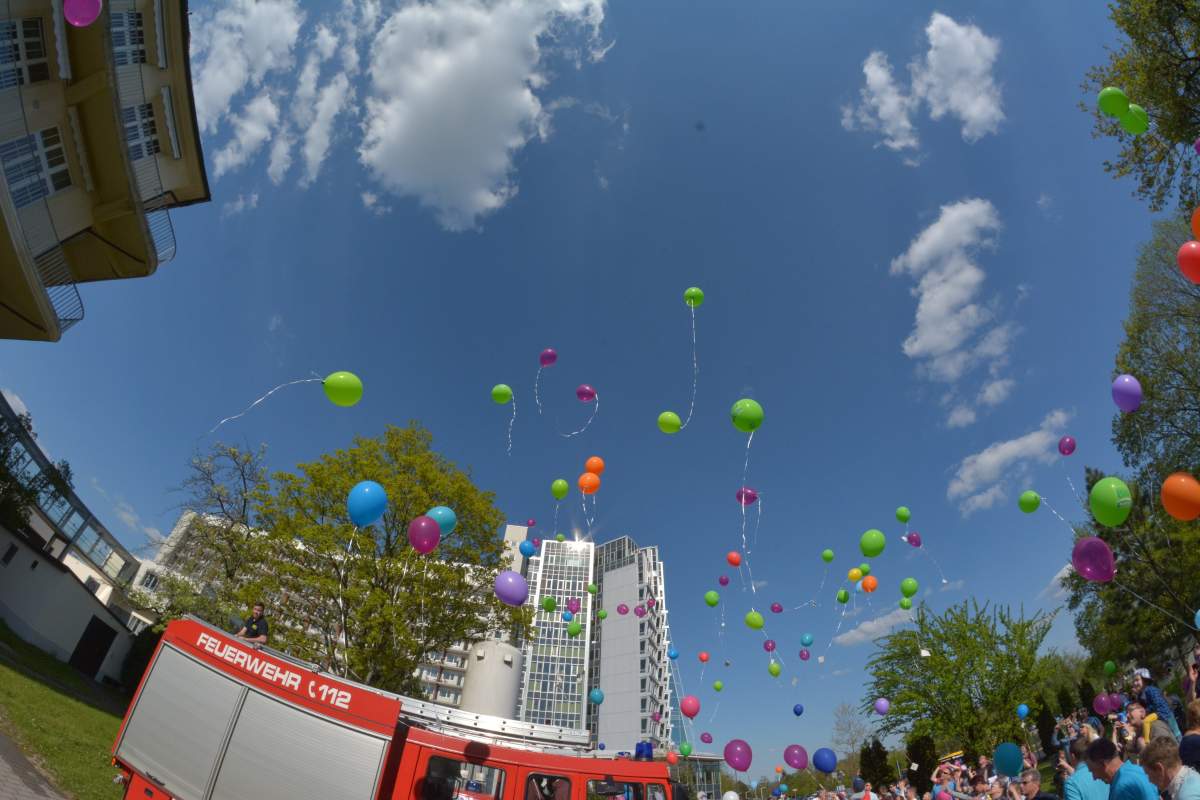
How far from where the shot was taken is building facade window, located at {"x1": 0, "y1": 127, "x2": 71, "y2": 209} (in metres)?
12.6

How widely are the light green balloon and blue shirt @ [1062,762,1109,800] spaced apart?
31.4 ft

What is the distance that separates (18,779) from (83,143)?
16087 millimetres

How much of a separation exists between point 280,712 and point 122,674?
3435 centimetres

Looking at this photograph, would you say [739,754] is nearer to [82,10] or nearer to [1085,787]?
[1085,787]

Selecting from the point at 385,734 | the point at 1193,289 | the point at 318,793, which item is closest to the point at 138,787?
the point at 318,793

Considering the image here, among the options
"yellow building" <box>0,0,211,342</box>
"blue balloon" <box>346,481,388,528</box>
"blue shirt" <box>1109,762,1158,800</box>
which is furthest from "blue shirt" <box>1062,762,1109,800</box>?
"yellow building" <box>0,0,211,342</box>

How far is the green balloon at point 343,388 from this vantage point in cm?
955

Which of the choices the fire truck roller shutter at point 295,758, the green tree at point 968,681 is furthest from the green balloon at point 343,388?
the green tree at point 968,681

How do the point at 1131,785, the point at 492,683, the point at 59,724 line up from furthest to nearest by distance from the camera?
the point at 492,683, the point at 59,724, the point at 1131,785

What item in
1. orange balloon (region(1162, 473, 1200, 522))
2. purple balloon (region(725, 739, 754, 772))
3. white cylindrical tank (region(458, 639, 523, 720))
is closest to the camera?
orange balloon (region(1162, 473, 1200, 522))

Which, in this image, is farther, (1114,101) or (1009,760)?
(1114,101)

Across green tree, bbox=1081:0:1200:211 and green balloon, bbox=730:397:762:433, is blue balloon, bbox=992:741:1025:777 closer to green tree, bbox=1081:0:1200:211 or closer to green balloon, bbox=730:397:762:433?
green balloon, bbox=730:397:762:433

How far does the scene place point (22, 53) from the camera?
491 inches

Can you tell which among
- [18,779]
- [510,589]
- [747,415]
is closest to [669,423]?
[747,415]
